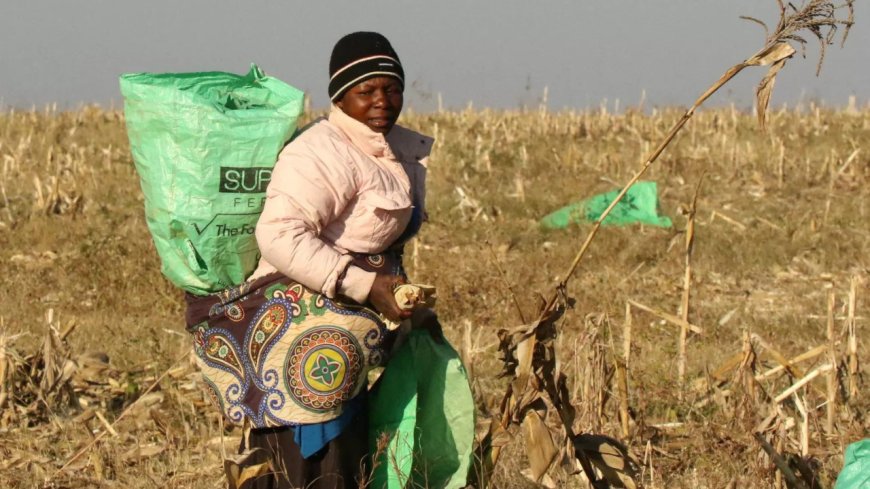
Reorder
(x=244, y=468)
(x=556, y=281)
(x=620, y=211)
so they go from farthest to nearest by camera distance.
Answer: (x=620, y=211), (x=556, y=281), (x=244, y=468)

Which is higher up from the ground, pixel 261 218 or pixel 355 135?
pixel 355 135

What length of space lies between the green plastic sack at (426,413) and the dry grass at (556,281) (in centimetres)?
44

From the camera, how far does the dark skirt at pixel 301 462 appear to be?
10.1 ft

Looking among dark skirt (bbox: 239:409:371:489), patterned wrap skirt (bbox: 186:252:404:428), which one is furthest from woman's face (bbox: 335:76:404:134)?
dark skirt (bbox: 239:409:371:489)

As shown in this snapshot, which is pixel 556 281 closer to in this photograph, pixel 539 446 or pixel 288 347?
pixel 539 446

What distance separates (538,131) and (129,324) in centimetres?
882

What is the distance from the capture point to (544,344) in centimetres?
303

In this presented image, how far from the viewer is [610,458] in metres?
3.19

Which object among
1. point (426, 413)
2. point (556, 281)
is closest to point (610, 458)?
point (426, 413)

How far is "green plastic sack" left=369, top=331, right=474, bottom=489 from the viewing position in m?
3.23

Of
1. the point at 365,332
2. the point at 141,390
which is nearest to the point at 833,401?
the point at 365,332

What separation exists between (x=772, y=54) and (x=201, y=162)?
4.75 ft

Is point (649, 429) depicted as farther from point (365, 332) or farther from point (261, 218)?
point (261, 218)

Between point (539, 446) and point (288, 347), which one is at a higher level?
point (288, 347)
